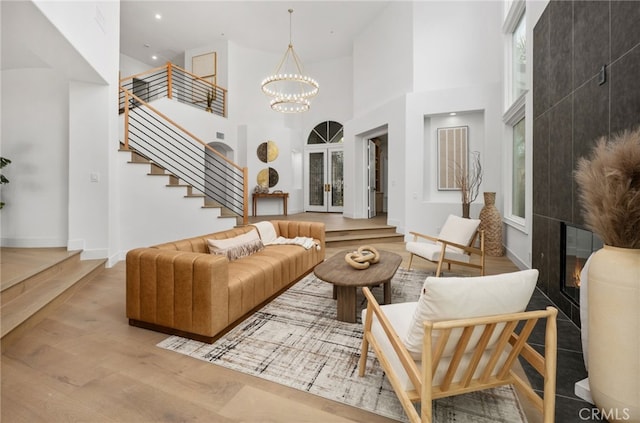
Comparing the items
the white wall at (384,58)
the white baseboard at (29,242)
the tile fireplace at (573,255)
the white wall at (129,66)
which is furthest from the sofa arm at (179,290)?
the white wall at (129,66)

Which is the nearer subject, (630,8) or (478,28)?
(630,8)

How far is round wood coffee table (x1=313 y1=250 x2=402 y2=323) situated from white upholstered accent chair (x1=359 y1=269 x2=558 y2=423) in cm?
113

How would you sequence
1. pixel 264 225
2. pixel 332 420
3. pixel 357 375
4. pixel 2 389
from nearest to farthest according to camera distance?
pixel 332 420
pixel 2 389
pixel 357 375
pixel 264 225

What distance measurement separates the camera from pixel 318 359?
2.05m

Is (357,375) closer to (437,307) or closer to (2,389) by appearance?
(437,307)

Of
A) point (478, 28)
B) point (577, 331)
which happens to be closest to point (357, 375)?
point (577, 331)

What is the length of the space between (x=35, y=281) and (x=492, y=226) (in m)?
6.48

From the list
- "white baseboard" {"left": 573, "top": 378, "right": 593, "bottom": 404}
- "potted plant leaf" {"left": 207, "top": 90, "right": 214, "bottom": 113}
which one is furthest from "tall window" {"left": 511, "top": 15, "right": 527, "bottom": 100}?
"potted plant leaf" {"left": 207, "top": 90, "right": 214, "bottom": 113}

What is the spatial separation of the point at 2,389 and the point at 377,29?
8.56m

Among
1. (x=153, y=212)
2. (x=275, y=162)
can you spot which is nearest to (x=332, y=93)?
(x=275, y=162)

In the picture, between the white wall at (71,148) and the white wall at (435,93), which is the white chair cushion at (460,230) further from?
the white wall at (71,148)

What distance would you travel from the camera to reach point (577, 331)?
2.44 meters

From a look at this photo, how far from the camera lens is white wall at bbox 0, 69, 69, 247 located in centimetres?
419

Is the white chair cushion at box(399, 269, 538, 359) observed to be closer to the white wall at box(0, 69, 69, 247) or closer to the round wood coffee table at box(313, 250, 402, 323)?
the round wood coffee table at box(313, 250, 402, 323)
